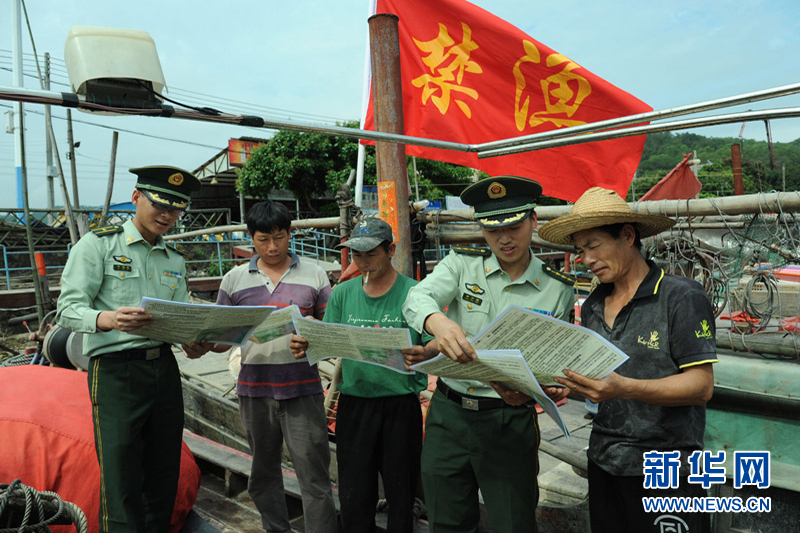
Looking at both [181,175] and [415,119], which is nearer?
[181,175]

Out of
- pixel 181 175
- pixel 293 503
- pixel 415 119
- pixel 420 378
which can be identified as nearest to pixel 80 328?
pixel 181 175

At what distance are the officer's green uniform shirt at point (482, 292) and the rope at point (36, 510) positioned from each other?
1533mm

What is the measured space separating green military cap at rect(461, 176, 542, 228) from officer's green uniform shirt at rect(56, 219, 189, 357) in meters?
1.61

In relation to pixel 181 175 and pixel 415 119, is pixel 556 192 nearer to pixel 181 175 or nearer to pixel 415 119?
pixel 415 119

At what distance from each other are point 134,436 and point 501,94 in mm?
3691

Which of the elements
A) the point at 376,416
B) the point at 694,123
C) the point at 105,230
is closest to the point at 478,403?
the point at 376,416

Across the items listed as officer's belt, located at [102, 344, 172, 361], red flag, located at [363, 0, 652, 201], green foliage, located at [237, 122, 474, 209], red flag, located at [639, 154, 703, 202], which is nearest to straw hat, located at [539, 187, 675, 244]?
officer's belt, located at [102, 344, 172, 361]

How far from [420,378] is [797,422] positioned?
200 centimetres

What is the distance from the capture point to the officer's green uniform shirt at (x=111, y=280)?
2.31 m

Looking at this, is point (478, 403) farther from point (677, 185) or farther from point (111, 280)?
point (677, 185)

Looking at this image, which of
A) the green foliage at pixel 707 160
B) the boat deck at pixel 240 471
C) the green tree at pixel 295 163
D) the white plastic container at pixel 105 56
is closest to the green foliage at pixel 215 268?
the green tree at pixel 295 163

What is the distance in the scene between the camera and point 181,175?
8.36 ft

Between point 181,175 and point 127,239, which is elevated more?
point 181,175

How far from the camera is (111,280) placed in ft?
8.14
